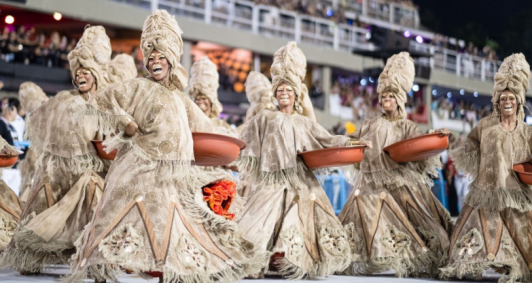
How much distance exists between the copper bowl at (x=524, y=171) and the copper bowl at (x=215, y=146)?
2.66 meters

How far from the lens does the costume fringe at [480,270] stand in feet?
22.7

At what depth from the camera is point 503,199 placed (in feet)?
23.5

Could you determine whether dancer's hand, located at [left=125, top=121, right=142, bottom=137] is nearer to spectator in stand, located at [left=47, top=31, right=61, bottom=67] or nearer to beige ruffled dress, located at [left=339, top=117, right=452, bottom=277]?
beige ruffled dress, located at [left=339, top=117, right=452, bottom=277]

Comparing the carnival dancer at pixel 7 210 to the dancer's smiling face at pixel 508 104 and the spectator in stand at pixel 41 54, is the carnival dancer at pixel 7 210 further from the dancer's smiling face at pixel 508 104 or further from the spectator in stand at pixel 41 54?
the spectator in stand at pixel 41 54

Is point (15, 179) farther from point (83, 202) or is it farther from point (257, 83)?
point (83, 202)

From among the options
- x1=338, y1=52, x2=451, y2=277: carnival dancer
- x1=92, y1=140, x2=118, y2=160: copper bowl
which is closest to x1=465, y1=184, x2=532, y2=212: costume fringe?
x1=338, y1=52, x2=451, y2=277: carnival dancer

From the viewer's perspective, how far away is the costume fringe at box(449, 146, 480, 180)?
7609mm

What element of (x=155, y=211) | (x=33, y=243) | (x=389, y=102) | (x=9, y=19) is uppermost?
(x=9, y=19)

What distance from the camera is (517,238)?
23.3ft

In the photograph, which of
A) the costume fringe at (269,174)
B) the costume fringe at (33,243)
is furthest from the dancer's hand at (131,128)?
the costume fringe at (269,174)

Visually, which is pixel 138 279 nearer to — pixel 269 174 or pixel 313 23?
pixel 269 174

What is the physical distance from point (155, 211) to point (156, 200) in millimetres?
73

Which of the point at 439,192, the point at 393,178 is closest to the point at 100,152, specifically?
the point at 393,178

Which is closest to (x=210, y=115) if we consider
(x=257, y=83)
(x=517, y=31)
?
(x=257, y=83)
